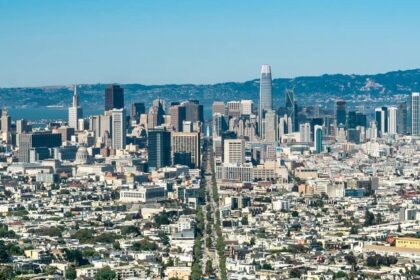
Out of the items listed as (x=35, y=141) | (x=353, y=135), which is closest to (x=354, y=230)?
(x=35, y=141)

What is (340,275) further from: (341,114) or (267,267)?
(341,114)

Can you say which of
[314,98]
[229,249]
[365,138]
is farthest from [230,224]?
[314,98]

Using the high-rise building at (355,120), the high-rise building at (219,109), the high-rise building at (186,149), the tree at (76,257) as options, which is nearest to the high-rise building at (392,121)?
the high-rise building at (355,120)

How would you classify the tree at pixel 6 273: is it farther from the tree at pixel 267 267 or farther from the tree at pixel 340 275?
the tree at pixel 340 275

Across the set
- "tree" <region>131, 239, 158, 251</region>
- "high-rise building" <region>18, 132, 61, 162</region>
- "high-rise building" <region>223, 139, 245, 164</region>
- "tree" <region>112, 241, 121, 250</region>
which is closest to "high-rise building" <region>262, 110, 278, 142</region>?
"high-rise building" <region>18, 132, 61, 162</region>

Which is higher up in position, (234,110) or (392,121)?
(234,110)

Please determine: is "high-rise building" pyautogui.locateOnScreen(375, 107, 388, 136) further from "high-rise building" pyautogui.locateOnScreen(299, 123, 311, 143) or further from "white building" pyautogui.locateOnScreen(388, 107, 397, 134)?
"high-rise building" pyautogui.locateOnScreen(299, 123, 311, 143)
